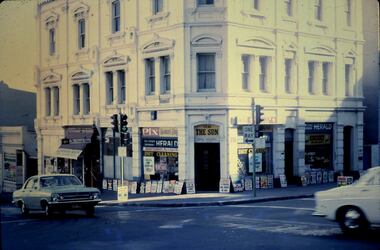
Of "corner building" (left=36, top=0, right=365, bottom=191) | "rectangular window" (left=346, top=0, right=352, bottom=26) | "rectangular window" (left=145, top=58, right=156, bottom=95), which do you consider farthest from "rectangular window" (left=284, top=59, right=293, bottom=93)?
"rectangular window" (left=145, top=58, right=156, bottom=95)

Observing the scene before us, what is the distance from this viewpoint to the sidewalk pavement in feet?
79.6

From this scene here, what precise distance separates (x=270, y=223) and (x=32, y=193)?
29.2ft

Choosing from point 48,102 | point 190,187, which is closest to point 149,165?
point 190,187

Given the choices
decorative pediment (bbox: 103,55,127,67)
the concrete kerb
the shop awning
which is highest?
decorative pediment (bbox: 103,55,127,67)

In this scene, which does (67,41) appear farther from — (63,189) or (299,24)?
(63,189)

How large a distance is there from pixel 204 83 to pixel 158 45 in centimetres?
309

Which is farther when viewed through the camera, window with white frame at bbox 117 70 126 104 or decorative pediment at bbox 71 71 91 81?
decorative pediment at bbox 71 71 91 81

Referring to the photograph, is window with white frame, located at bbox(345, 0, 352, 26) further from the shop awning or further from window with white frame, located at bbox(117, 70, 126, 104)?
the shop awning

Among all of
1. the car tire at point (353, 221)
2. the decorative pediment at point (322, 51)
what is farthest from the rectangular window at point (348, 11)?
the car tire at point (353, 221)

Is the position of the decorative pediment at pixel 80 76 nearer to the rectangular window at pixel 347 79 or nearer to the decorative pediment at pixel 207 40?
the decorative pediment at pixel 207 40

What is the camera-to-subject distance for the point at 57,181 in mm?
21234

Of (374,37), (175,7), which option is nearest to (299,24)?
(374,37)

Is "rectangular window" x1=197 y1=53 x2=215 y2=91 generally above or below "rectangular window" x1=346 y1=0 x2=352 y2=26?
below

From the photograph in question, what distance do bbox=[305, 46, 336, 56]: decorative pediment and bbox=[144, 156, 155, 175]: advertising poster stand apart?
31.3ft
